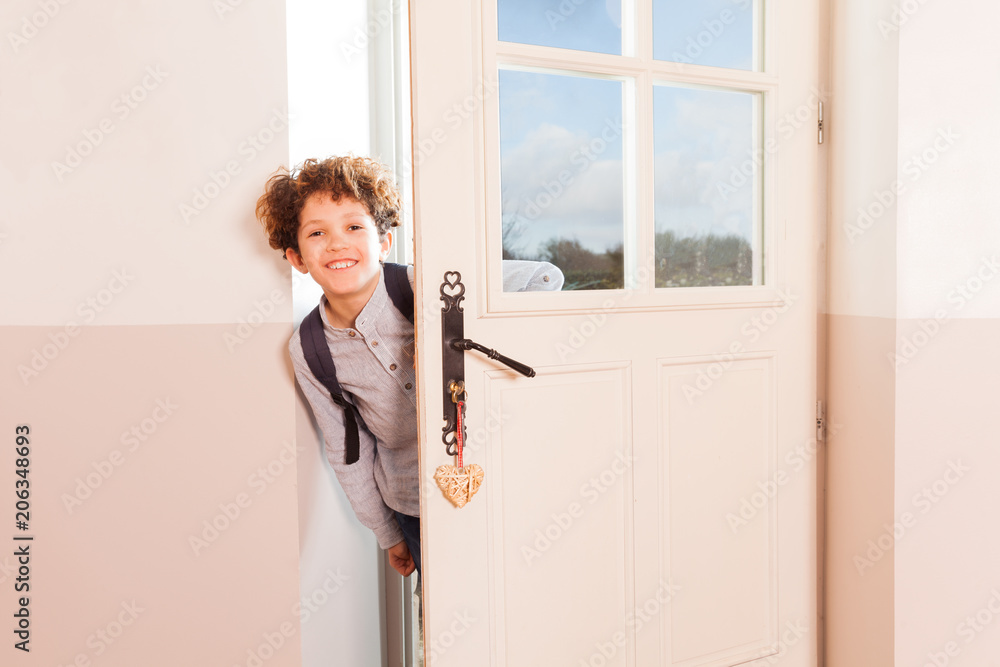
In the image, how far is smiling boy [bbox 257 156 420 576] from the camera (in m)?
1.30

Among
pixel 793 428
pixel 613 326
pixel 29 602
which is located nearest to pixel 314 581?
pixel 29 602

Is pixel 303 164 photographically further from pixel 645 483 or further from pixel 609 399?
pixel 645 483

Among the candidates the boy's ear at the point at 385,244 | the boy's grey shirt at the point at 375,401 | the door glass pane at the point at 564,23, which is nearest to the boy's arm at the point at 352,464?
the boy's grey shirt at the point at 375,401

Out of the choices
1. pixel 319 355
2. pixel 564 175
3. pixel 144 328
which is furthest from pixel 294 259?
pixel 564 175

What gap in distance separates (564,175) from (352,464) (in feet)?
2.59

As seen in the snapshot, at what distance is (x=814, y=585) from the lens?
151 centimetres

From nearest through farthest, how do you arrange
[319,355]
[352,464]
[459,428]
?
[459,428], [319,355], [352,464]

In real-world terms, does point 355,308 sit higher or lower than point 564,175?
lower

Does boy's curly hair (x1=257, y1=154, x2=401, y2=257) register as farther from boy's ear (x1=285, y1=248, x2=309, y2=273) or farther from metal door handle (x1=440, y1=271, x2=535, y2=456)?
metal door handle (x1=440, y1=271, x2=535, y2=456)

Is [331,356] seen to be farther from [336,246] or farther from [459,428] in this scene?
[459,428]

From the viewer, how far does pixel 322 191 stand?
1313 mm

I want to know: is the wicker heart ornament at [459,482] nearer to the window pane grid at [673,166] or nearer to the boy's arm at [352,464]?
the boy's arm at [352,464]

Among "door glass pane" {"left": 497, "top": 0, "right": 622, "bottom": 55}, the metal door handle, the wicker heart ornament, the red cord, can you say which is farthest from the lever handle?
"door glass pane" {"left": 497, "top": 0, "right": 622, "bottom": 55}

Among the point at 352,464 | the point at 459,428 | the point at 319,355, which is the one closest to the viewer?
the point at 459,428
